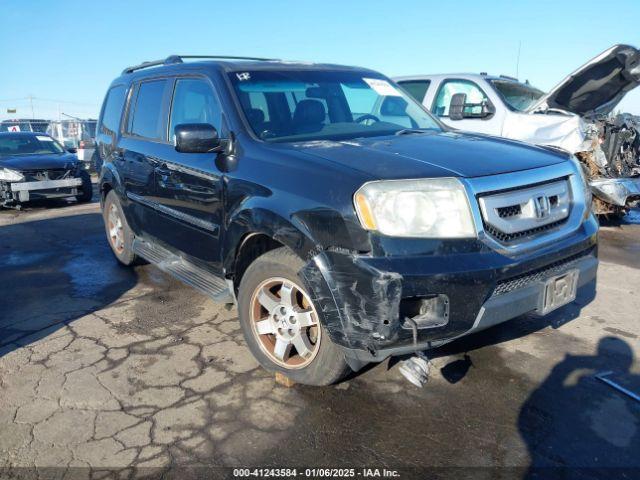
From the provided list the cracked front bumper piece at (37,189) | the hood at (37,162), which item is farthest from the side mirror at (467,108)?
the hood at (37,162)

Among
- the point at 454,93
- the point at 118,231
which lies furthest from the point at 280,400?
the point at 454,93

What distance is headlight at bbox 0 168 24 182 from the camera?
10055 millimetres

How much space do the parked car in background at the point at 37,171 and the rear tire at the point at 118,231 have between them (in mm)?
5242

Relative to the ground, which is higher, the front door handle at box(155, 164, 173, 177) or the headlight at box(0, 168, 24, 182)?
the front door handle at box(155, 164, 173, 177)

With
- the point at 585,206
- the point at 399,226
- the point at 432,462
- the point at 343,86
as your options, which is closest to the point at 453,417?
the point at 432,462

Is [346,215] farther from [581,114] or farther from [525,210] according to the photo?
[581,114]

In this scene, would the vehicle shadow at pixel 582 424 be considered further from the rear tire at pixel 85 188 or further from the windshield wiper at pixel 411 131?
the rear tire at pixel 85 188

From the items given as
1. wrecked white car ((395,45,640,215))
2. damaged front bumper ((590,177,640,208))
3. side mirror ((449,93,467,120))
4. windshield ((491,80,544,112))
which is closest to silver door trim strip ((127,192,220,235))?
side mirror ((449,93,467,120))

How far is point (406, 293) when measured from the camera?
235 cm

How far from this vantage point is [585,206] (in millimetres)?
3168

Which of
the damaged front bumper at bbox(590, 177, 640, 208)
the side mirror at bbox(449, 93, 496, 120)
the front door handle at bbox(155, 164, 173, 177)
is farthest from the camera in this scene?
the damaged front bumper at bbox(590, 177, 640, 208)

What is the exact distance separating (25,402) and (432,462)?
2371mm

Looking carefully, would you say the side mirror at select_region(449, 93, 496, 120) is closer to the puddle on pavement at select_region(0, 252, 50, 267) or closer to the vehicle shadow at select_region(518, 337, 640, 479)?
the vehicle shadow at select_region(518, 337, 640, 479)

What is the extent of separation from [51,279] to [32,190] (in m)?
5.64
